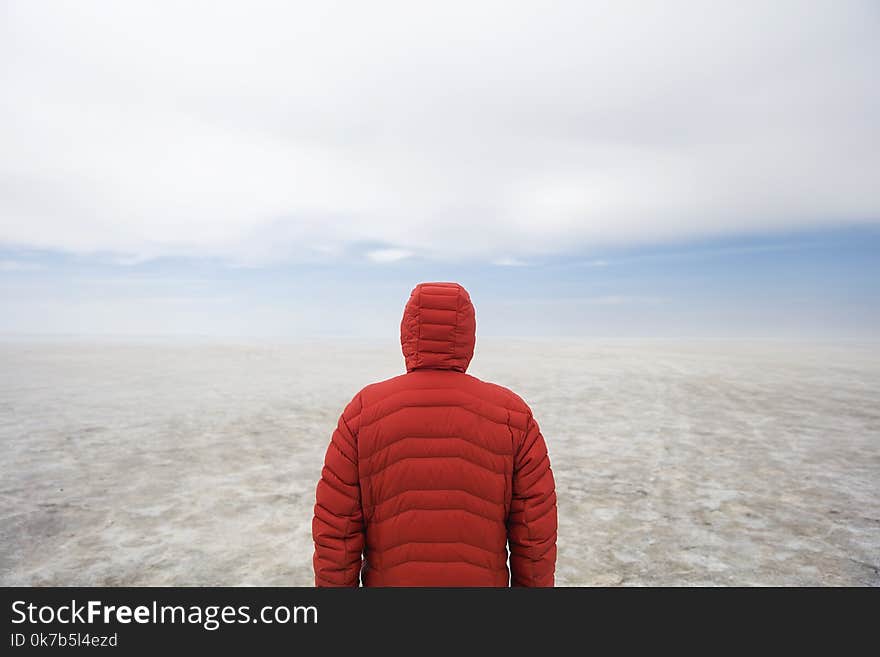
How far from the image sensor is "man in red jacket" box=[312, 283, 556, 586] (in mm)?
2488

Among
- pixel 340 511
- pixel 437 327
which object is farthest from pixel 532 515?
pixel 437 327

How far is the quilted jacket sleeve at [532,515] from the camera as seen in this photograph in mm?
2596

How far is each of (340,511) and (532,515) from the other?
883 millimetres

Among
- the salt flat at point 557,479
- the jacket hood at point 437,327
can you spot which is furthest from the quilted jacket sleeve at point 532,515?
the salt flat at point 557,479

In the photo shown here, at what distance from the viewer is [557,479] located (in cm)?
755

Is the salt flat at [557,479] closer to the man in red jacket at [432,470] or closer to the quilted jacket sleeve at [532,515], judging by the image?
the quilted jacket sleeve at [532,515]

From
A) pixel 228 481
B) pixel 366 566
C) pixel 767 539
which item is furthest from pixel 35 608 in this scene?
pixel 767 539

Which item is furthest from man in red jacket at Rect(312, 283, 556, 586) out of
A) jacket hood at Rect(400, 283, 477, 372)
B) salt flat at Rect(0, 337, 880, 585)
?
salt flat at Rect(0, 337, 880, 585)

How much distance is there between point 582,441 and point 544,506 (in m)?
7.48

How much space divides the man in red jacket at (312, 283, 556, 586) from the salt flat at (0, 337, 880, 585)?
254 centimetres

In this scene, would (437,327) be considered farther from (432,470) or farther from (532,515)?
(532,515)

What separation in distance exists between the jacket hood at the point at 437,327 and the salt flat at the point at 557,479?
3.09 m

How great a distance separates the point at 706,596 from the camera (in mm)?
4219

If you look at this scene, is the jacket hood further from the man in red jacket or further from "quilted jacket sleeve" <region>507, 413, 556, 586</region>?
"quilted jacket sleeve" <region>507, 413, 556, 586</region>
